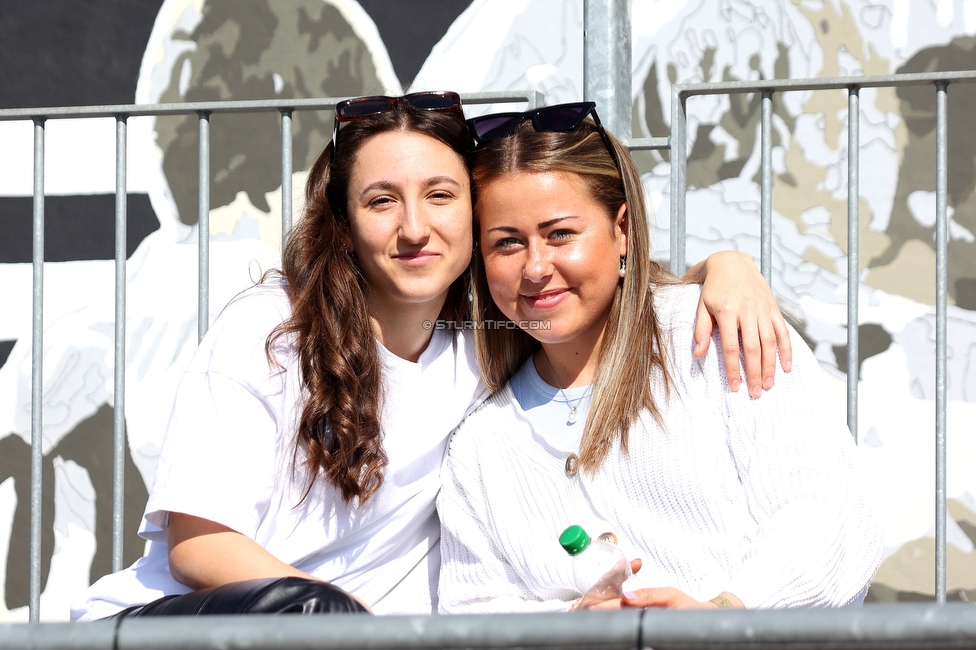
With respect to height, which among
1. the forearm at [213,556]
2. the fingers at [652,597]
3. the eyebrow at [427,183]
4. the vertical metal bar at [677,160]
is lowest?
the fingers at [652,597]

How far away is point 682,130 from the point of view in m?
1.95

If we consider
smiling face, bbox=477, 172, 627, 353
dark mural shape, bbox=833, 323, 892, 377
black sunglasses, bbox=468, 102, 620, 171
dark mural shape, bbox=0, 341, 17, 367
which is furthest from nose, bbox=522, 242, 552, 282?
dark mural shape, bbox=0, 341, 17, 367

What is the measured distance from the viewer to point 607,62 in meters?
1.92

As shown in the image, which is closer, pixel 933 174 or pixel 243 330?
pixel 243 330

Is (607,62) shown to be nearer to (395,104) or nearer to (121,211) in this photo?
(395,104)

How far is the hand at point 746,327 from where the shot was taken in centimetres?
155

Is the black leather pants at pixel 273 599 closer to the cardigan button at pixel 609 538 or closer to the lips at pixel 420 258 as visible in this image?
the cardigan button at pixel 609 538

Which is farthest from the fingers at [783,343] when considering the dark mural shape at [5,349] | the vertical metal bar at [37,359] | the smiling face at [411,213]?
the dark mural shape at [5,349]

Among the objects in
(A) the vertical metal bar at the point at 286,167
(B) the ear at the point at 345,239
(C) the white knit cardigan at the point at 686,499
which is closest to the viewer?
(C) the white knit cardigan at the point at 686,499

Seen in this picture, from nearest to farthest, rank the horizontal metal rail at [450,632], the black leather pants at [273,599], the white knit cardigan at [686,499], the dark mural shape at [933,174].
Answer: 1. the horizontal metal rail at [450,632]
2. the black leather pants at [273,599]
3. the white knit cardigan at [686,499]
4. the dark mural shape at [933,174]

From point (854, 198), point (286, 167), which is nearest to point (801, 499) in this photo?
point (854, 198)

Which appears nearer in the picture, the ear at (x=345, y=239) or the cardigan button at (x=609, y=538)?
the cardigan button at (x=609, y=538)

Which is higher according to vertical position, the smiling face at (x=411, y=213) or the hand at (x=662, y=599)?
the smiling face at (x=411, y=213)

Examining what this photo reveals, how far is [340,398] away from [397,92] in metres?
1.72
